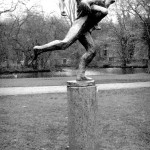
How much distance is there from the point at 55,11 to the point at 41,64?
8326mm

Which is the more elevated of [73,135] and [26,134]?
[73,135]

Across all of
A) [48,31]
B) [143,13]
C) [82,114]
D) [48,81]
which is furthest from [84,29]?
[48,31]

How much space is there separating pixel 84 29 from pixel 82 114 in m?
1.49

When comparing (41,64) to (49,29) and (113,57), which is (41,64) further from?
(113,57)

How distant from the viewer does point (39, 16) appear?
3984 centimetres

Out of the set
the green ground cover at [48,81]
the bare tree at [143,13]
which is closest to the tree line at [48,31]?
the bare tree at [143,13]

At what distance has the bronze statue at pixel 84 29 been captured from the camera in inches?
175

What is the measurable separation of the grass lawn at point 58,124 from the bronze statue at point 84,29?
1.70 meters

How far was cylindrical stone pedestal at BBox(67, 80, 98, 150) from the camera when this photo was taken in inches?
177

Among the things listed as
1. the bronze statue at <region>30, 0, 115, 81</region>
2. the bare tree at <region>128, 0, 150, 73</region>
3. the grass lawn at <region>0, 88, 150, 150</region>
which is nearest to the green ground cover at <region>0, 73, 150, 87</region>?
the grass lawn at <region>0, 88, 150, 150</region>

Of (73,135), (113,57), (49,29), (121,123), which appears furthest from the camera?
(113,57)

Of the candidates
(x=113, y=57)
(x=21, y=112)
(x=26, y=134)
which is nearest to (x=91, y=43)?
(x=26, y=134)

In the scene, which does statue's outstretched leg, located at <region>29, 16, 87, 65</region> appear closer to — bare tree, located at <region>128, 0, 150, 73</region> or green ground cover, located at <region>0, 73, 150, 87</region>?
green ground cover, located at <region>0, 73, 150, 87</region>

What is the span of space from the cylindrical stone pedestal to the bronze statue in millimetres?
295
